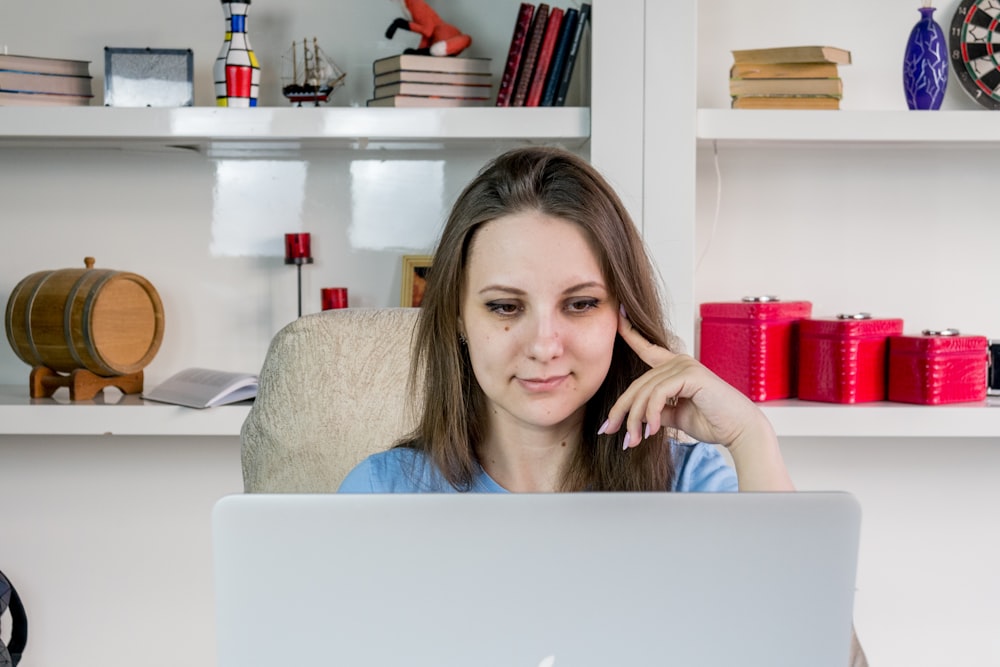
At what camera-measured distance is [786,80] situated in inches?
91.0

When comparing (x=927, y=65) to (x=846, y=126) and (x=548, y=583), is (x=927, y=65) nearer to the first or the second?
(x=846, y=126)

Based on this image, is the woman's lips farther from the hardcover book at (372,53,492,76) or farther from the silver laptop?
the hardcover book at (372,53,492,76)

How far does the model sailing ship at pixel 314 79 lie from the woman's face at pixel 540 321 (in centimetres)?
126

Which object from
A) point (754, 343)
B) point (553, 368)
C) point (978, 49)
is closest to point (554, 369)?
point (553, 368)

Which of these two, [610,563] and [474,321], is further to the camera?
[474,321]

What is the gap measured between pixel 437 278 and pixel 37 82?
1.40 m

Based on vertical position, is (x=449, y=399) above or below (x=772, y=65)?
below

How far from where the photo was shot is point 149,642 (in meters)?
2.70

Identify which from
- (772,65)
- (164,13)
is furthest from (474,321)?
(164,13)

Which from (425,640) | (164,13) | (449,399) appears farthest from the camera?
(164,13)

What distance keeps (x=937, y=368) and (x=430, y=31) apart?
1.32 m

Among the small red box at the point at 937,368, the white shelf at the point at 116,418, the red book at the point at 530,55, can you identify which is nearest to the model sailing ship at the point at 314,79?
the red book at the point at 530,55

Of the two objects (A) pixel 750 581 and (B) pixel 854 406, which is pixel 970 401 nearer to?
(B) pixel 854 406

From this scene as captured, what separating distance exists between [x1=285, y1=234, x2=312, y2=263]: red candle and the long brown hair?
1196mm
